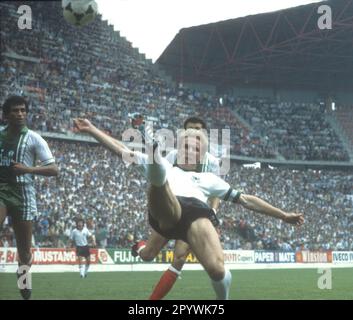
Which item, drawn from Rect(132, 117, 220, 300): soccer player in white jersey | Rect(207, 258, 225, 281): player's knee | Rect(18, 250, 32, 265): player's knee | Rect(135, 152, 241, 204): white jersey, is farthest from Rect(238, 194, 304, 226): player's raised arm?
Rect(18, 250, 32, 265): player's knee

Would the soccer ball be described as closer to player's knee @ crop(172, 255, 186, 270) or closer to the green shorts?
the green shorts

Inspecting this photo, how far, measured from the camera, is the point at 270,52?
46344mm

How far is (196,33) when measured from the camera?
154 feet

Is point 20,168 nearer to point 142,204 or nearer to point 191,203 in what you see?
point 191,203

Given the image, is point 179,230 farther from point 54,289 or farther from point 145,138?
point 54,289

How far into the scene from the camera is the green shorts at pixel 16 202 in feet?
30.0

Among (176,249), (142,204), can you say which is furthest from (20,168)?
(142,204)

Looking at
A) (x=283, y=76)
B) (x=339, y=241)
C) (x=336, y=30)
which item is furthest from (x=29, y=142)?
(x=283, y=76)

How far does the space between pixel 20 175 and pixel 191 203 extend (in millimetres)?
2724

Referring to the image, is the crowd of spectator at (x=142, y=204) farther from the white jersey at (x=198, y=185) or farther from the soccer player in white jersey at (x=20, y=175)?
the white jersey at (x=198, y=185)

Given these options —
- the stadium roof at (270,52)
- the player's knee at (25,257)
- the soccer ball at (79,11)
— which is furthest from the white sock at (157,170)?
the stadium roof at (270,52)

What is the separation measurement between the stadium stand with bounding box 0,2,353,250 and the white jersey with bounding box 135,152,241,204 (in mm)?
16860

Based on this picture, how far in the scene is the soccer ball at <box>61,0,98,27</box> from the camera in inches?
431

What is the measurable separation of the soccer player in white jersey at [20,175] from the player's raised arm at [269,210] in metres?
2.77
